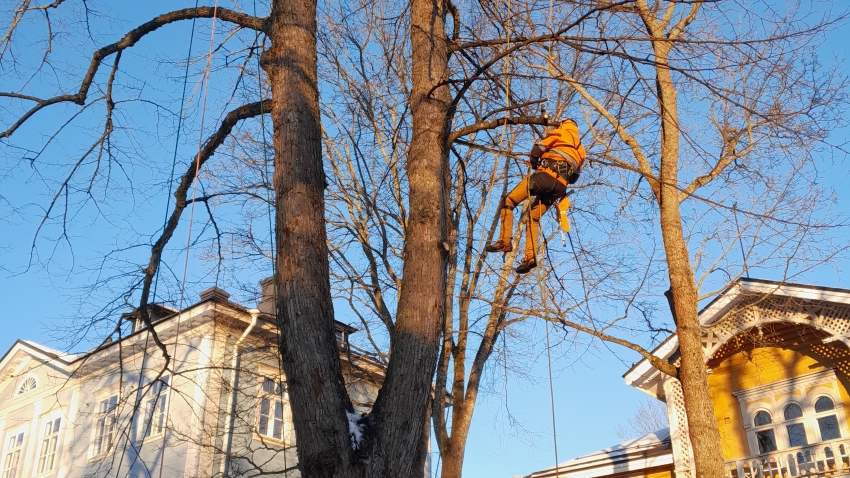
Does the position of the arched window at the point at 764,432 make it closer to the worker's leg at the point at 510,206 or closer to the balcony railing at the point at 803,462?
the balcony railing at the point at 803,462

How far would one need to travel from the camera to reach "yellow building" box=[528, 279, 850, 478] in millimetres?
12812

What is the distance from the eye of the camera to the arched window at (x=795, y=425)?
13.7 meters

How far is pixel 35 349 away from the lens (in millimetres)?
21984

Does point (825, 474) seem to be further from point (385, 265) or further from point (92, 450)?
point (92, 450)

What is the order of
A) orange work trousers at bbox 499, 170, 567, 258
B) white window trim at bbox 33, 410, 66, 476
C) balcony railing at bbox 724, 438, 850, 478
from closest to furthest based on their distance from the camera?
1. orange work trousers at bbox 499, 170, 567, 258
2. balcony railing at bbox 724, 438, 850, 478
3. white window trim at bbox 33, 410, 66, 476

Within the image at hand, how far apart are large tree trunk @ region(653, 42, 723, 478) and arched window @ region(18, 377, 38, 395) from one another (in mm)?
18712

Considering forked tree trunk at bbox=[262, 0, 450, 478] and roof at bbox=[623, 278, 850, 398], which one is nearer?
forked tree trunk at bbox=[262, 0, 450, 478]

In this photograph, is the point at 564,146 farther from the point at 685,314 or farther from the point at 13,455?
the point at 13,455

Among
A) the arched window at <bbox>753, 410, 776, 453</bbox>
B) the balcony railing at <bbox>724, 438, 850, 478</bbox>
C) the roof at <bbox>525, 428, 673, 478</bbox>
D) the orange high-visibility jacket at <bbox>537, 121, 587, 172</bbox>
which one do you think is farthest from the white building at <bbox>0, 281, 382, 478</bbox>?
the arched window at <bbox>753, 410, 776, 453</bbox>

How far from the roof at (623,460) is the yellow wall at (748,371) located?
113 cm

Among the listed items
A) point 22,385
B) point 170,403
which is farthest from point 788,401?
point 22,385

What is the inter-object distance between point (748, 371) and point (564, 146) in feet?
30.6

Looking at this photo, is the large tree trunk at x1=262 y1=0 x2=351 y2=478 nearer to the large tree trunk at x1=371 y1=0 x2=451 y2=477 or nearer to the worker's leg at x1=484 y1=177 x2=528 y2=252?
the large tree trunk at x1=371 y1=0 x2=451 y2=477

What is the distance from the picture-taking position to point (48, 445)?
19719mm
